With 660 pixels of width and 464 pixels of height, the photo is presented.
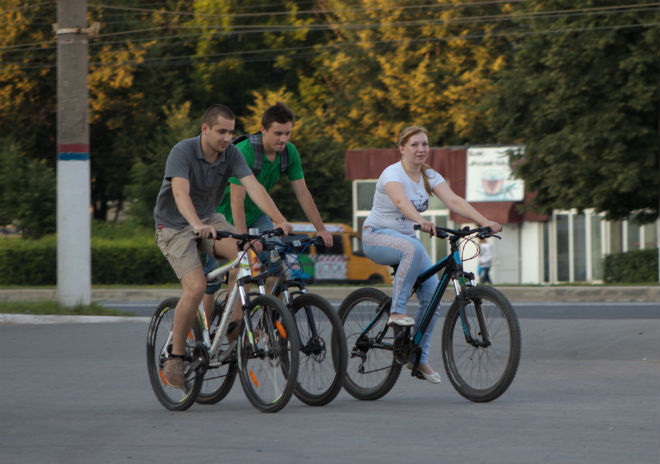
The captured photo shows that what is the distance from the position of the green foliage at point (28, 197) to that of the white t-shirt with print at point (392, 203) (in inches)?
984

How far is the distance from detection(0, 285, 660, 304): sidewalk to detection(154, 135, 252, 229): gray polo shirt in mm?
15307

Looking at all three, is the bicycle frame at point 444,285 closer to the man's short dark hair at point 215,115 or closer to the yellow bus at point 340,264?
the man's short dark hair at point 215,115

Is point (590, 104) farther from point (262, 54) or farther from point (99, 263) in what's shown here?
point (262, 54)

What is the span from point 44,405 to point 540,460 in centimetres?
333

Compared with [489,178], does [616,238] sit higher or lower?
lower

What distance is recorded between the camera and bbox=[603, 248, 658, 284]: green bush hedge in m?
29.7

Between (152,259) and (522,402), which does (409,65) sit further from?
(522,402)

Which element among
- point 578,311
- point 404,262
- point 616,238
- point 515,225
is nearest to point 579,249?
point 616,238

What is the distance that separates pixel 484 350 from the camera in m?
7.22

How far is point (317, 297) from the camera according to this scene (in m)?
6.92

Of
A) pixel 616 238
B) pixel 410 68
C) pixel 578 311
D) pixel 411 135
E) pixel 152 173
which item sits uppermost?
pixel 410 68

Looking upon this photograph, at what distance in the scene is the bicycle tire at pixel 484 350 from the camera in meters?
7.07

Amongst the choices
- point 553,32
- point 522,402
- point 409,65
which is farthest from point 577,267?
point 522,402

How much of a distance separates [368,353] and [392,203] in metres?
0.98
